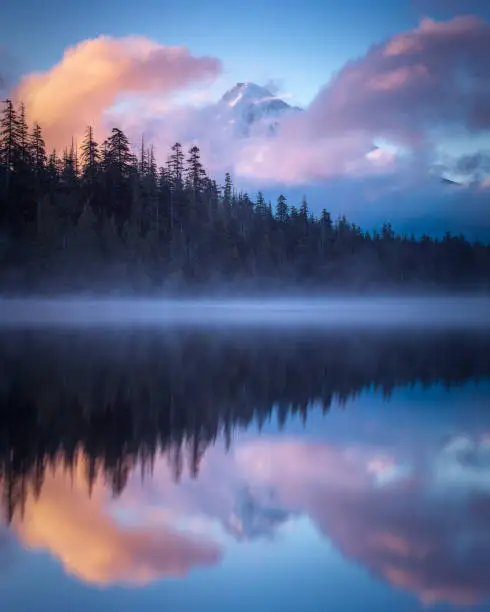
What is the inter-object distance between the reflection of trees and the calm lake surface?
0.06m

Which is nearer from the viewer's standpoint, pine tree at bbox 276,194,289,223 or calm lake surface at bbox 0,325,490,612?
calm lake surface at bbox 0,325,490,612

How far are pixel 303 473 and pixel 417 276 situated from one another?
275ft

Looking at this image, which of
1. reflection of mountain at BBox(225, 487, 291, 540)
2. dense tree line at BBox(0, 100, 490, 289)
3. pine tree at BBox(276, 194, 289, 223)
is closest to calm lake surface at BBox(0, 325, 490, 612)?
reflection of mountain at BBox(225, 487, 291, 540)

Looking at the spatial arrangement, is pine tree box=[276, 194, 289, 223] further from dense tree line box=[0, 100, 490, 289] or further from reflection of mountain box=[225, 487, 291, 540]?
reflection of mountain box=[225, 487, 291, 540]

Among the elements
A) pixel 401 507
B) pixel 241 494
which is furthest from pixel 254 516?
pixel 401 507

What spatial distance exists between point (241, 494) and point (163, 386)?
5.99 meters

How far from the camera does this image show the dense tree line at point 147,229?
50.7 metres

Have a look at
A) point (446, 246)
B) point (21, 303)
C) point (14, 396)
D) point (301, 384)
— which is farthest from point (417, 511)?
point (446, 246)

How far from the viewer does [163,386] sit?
12188 millimetres

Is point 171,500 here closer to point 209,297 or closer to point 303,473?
point 303,473

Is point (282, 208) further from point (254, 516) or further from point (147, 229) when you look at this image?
point (254, 516)

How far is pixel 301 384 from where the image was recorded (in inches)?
501

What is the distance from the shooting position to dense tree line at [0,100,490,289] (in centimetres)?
5066

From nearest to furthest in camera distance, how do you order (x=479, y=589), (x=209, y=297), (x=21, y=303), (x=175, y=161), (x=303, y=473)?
(x=479, y=589), (x=303, y=473), (x=21, y=303), (x=209, y=297), (x=175, y=161)
